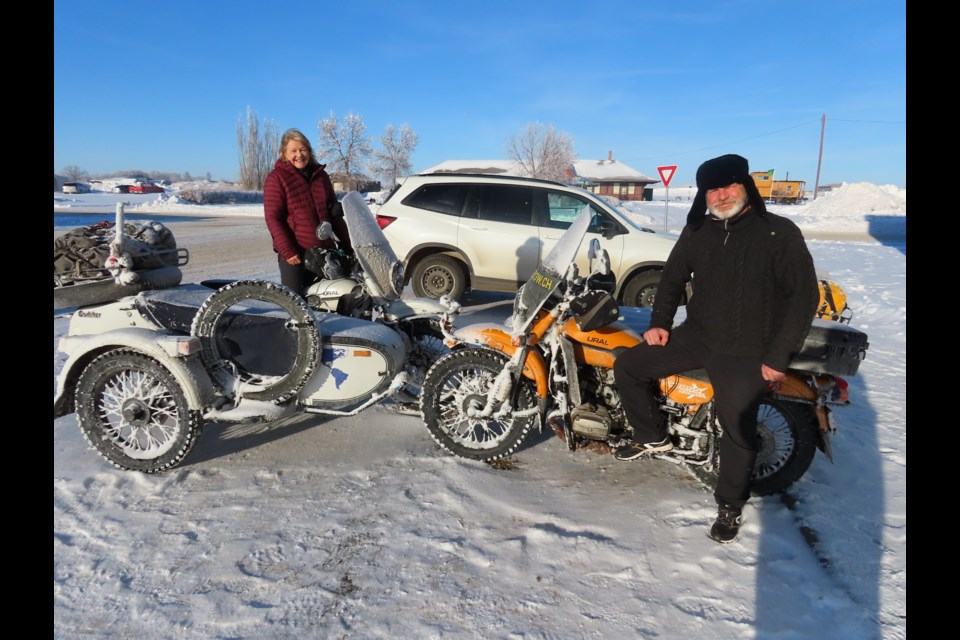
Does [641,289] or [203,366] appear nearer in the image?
[203,366]

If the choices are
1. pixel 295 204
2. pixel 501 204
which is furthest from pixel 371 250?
pixel 501 204

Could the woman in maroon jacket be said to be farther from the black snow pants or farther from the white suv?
the white suv

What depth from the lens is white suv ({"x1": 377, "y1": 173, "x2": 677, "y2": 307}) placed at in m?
7.93

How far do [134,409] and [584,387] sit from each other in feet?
8.99

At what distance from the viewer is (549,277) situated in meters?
3.41

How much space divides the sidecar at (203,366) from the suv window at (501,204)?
470 cm

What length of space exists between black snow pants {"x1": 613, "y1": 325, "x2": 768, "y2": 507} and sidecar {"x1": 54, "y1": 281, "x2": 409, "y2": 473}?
151 cm

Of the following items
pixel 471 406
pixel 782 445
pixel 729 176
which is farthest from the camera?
pixel 471 406

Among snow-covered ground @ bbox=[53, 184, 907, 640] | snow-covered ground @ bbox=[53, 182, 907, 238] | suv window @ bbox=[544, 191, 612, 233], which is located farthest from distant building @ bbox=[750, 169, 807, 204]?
snow-covered ground @ bbox=[53, 184, 907, 640]

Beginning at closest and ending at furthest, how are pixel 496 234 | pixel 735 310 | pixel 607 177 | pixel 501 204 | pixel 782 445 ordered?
pixel 735 310 → pixel 782 445 → pixel 496 234 → pixel 501 204 → pixel 607 177

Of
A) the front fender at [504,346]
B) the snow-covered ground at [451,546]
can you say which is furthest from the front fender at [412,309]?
the snow-covered ground at [451,546]

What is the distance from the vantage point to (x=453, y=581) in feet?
8.54

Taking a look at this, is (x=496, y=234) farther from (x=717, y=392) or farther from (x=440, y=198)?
(x=717, y=392)

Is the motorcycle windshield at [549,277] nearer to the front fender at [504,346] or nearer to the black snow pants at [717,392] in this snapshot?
the front fender at [504,346]
